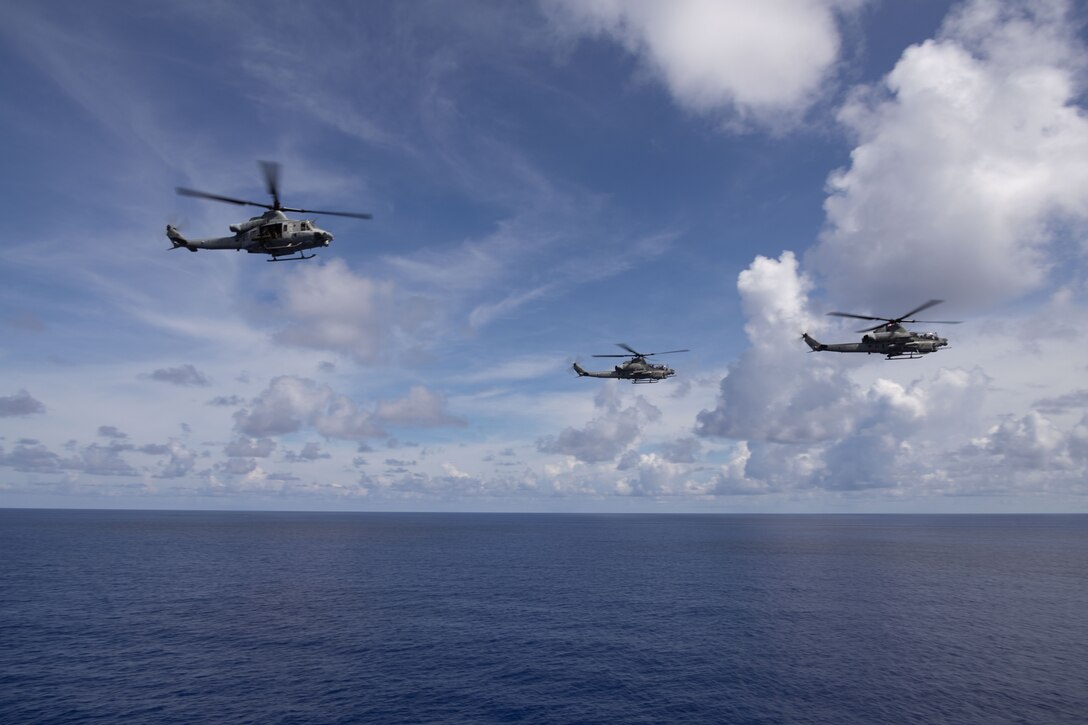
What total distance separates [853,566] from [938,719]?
436ft

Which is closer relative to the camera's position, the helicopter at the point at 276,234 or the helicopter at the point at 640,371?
the helicopter at the point at 276,234

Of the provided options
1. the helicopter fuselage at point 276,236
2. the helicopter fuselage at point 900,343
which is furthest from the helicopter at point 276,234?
the helicopter fuselage at point 900,343

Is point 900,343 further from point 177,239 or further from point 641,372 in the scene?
point 177,239

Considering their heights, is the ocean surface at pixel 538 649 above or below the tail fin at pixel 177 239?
below

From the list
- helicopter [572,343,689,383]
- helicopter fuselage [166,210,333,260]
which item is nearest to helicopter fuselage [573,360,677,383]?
helicopter [572,343,689,383]

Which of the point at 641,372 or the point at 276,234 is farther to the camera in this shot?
the point at 641,372

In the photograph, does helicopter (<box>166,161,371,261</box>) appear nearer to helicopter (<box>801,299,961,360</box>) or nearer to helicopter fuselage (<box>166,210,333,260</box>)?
helicopter fuselage (<box>166,210,333,260</box>)

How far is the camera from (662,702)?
221 feet

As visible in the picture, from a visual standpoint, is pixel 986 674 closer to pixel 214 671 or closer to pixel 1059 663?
pixel 1059 663

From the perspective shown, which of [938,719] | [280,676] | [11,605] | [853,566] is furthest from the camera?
[853,566]

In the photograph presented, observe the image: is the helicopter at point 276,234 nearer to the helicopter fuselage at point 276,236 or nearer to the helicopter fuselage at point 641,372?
the helicopter fuselage at point 276,236

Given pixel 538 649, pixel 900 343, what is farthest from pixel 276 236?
pixel 900 343

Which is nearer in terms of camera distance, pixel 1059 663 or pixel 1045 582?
pixel 1059 663

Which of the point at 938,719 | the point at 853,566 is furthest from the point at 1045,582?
the point at 938,719
